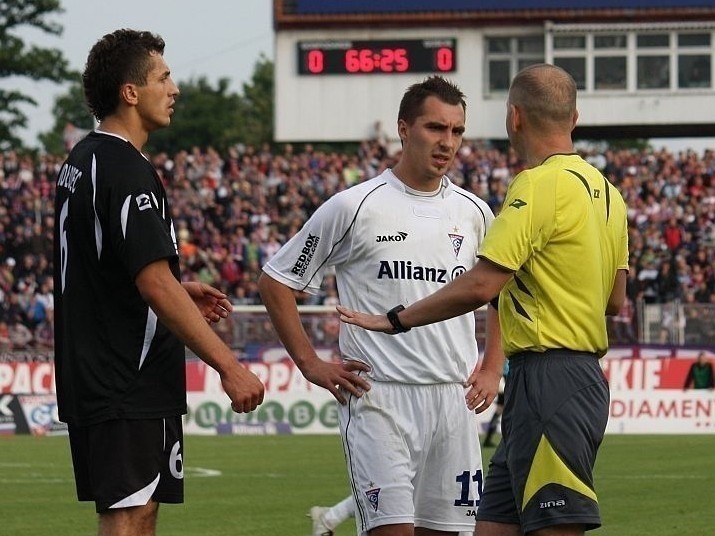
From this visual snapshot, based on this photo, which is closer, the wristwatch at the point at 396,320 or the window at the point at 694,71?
the wristwatch at the point at 396,320

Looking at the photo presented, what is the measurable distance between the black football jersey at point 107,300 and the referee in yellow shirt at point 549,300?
1010 millimetres

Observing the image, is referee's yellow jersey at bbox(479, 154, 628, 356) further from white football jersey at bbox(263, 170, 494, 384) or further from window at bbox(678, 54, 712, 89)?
window at bbox(678, 54, 712, 89)

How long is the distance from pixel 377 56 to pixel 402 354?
37741 millimetres

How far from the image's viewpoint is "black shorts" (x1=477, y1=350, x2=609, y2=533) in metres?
6.04

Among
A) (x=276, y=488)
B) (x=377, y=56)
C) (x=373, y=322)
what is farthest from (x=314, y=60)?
(x=373, y=322)

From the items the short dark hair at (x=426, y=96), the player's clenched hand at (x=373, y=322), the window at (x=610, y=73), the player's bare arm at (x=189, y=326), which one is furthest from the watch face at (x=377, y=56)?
the player's bare arm at (x=189, y=326)

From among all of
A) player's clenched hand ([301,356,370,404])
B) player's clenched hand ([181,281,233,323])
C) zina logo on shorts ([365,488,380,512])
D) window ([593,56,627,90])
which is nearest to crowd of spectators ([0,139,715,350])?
window ([593,56,627,90])

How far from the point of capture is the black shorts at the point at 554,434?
604cm

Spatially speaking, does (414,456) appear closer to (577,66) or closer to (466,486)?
(466,486)

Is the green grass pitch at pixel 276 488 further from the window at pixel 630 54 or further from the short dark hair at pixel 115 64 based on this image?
the window at pixel 630 54

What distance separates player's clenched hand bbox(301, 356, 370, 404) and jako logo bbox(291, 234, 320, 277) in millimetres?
473

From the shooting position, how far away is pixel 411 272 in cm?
739

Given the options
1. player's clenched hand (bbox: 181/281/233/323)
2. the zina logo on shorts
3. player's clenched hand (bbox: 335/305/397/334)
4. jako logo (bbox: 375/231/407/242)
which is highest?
jako logo (bbox: 375/231/407/242)

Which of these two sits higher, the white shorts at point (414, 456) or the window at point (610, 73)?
the window at point (610, 73)
